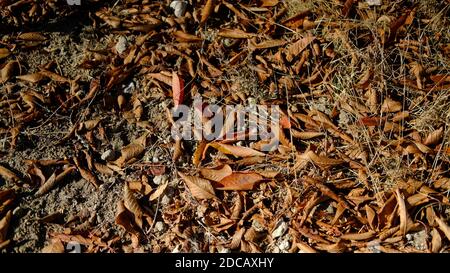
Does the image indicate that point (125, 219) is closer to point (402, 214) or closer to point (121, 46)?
point (121, 46)

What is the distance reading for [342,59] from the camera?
2.42 meters

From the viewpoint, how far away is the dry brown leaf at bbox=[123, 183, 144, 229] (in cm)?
210

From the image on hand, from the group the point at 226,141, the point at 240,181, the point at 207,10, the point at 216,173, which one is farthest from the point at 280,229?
the point at 207,10

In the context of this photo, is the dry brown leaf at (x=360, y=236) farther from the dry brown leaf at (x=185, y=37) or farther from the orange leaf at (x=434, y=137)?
the dry brown leaf at (x=185, y=37)

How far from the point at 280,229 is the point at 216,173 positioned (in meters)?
0.42

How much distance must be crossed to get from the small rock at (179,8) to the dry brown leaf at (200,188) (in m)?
1.01

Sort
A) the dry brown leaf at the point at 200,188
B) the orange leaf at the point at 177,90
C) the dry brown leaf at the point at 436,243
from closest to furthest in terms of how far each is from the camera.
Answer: the dry brown leaf at the point at 436,243 < the dry brown leaf at the point at 200,188 < the orange leaf at the point at 177,90

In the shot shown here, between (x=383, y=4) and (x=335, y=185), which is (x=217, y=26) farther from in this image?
(x=335, y=185)

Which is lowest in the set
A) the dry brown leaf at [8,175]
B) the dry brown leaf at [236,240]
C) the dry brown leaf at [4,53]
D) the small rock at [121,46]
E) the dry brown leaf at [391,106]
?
the dry brown leaf at [236,240]

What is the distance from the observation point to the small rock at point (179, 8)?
8.29 ft

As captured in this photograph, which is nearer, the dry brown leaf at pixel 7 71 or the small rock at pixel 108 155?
the small rock at pixel 108 155

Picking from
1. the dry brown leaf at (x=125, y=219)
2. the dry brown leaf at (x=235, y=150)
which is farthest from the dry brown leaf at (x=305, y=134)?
the dry brown leaf at (x=125, y=219)

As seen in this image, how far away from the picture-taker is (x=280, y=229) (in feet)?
6.83
